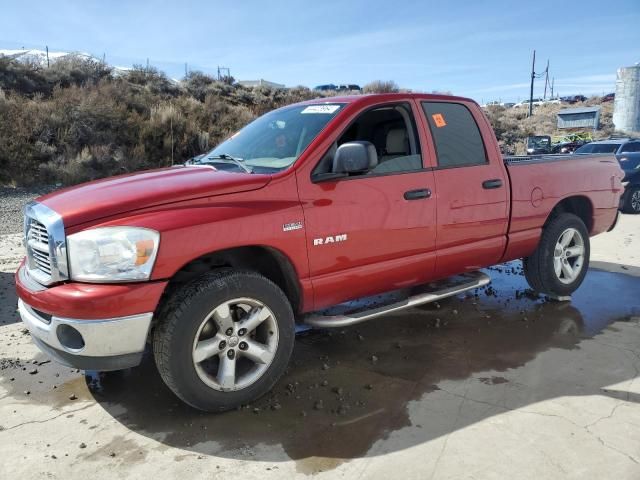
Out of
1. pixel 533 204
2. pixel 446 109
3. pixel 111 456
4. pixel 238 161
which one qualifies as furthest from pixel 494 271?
pixel 111 456

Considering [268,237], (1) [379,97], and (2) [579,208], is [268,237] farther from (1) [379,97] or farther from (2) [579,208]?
(2) [579,208]

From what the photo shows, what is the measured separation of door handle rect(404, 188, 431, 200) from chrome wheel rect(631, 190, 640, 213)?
9756 millimetres

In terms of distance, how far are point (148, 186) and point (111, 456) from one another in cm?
158

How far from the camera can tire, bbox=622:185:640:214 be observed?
38.0 feet

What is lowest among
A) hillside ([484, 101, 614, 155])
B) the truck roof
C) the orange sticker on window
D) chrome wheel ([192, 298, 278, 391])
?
chrome wheel ([192, 298, 278, 391])

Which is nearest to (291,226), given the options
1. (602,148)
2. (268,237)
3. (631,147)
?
(268,237)

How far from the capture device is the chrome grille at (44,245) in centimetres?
292

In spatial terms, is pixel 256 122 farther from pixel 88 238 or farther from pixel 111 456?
pixel 111 456

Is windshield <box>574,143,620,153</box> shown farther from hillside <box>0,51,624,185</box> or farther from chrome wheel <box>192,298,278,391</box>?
chrome wheel <box>192,298,278,391</box>

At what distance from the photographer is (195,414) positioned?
329 cm

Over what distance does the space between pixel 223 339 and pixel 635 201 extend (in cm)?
1150

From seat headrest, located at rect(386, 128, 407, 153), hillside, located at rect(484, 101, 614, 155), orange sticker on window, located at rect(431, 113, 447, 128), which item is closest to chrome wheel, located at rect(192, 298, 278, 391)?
seat headrest, located at rect(386, 128, 407, 153)

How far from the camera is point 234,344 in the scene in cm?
324

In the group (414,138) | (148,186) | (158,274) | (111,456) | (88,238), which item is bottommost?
(111,456)
